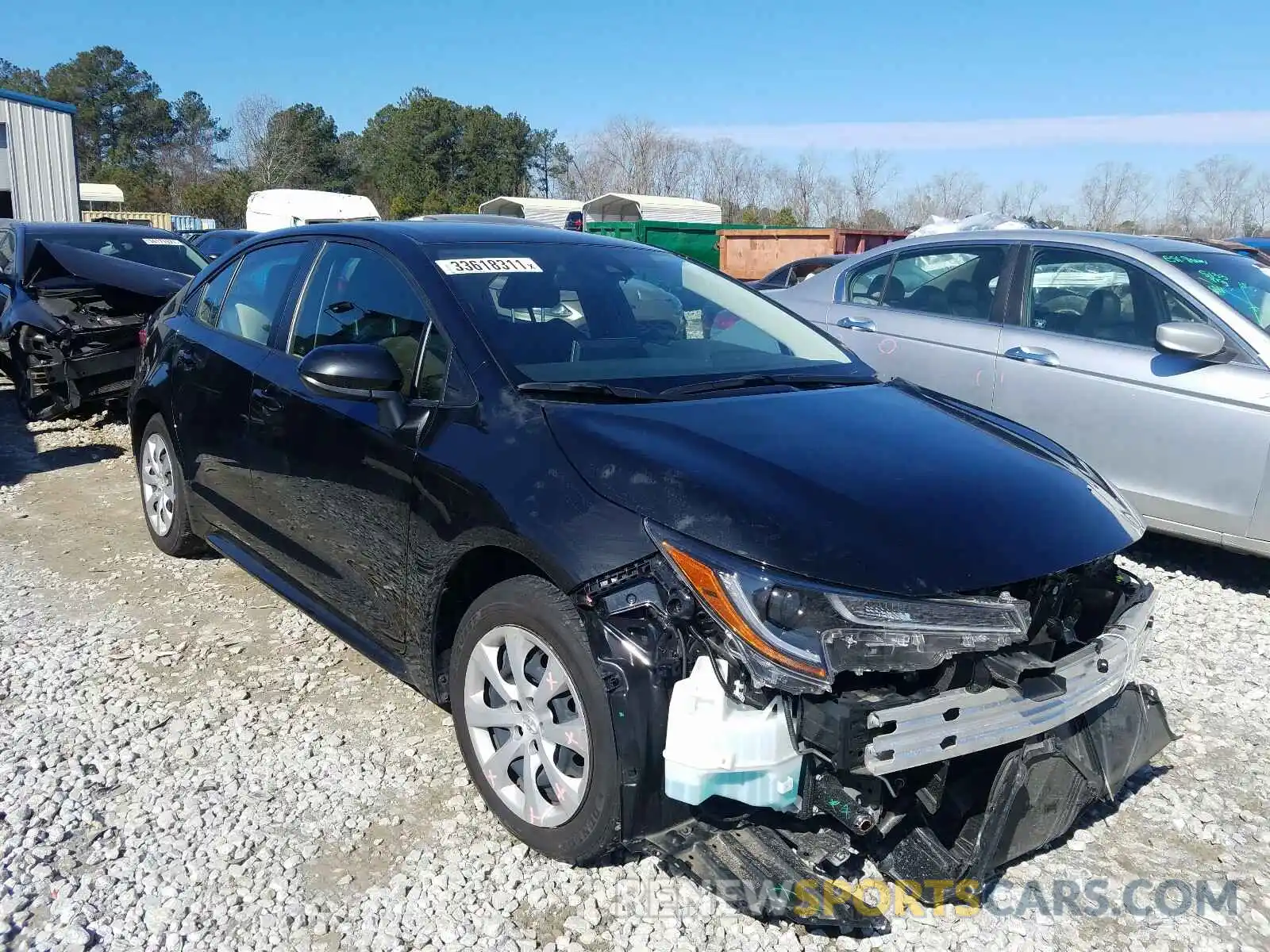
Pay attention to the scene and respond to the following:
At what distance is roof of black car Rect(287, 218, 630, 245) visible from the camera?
359 centimetres

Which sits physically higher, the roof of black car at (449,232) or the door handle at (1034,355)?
the roof of black car at (449,232)

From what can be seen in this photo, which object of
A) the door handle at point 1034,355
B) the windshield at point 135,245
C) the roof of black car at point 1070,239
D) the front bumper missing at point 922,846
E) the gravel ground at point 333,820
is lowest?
the gravel ground at point 333,820

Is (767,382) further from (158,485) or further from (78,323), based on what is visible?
(78,323)

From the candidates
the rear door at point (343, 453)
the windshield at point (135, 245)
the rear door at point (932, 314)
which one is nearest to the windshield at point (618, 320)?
the rear door at point (343, 453)

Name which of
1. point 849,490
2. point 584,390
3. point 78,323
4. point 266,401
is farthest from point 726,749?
point 78,323

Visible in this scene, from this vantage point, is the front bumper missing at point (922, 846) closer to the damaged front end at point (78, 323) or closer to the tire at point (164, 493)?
the tire at point (164, 493)

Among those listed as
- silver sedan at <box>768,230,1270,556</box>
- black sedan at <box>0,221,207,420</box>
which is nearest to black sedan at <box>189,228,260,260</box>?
black sedan at <box>0,221,207,420</box>

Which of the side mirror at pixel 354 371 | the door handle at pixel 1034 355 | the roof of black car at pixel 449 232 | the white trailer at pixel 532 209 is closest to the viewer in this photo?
the side mirror at pixel 354 371

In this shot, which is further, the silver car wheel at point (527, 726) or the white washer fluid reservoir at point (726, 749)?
the silver car wheel at point (527, 726)

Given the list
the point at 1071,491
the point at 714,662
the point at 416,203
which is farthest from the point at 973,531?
the point at 416,203

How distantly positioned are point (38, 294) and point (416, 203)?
145 ft

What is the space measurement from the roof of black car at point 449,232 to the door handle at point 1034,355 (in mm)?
2566

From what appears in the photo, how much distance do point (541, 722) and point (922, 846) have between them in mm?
985

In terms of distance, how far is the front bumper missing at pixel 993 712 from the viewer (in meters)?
2.21
